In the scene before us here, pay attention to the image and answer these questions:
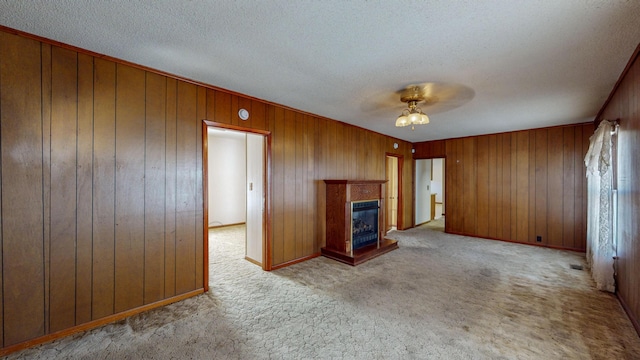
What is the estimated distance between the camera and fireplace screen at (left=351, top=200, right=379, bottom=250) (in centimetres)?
420

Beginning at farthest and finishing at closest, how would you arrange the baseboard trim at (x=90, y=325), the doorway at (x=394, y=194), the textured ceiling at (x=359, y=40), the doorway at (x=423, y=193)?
the doorway at (x=423, y=193) < the doorway at (x=394, y=194) < the baseboard trim at (x=90, y=325) < the textured ceiling at (x=359, y=40)

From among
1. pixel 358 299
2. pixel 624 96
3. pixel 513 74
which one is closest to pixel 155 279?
pixel 358 299

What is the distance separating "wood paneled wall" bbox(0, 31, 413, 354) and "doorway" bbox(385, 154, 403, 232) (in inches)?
181

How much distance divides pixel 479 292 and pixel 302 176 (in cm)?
282

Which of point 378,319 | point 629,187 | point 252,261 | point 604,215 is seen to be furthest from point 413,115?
point 252,261

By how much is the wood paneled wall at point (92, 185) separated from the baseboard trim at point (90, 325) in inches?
1.1

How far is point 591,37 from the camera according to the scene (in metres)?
1.87

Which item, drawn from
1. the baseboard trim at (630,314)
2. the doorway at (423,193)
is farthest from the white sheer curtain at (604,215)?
the doorway at (423,193)

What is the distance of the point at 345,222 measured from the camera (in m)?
4.03

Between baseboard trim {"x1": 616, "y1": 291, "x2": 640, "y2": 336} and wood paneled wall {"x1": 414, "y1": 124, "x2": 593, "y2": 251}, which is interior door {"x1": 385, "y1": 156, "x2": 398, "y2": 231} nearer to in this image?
wood paneled wall {"x1": 414, "y1": 124, "x2": 593, "y2": 251}

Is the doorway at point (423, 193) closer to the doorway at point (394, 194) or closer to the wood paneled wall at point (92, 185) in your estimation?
the doorway at point (394, 194)

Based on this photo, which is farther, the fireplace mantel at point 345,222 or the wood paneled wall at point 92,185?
the fireplace mantel at point 345,222

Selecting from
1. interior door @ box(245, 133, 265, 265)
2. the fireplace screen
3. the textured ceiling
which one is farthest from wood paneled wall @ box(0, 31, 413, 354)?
the fireplace screen

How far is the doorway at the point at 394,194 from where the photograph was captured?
6.51 meters
